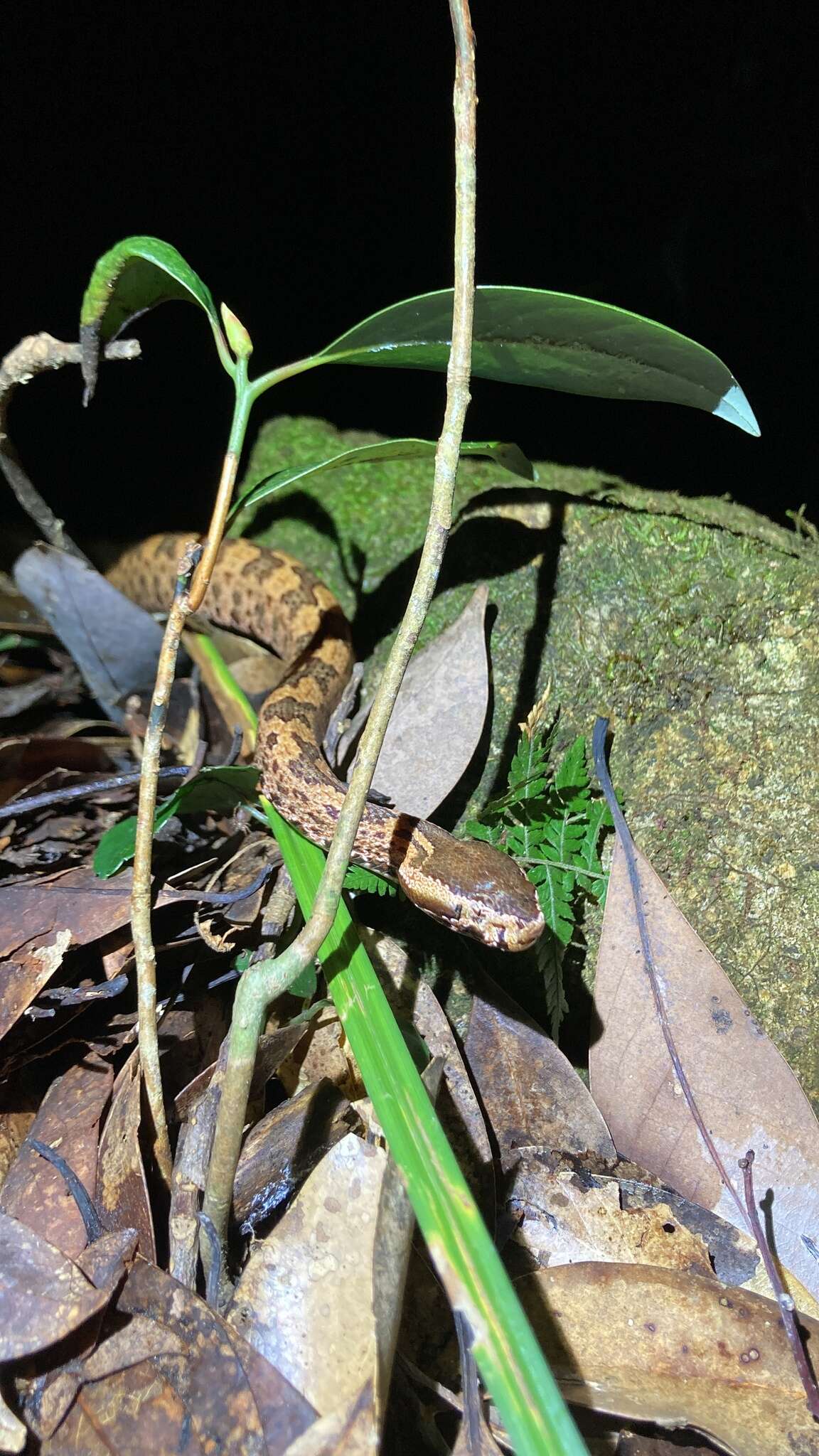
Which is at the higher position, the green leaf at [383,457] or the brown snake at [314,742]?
the green leaf at [383,457]

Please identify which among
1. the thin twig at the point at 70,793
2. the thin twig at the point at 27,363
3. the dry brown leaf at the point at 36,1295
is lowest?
the dry brown leaf at the point at 36,1295

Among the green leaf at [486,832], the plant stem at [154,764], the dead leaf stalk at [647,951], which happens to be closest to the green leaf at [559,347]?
the plant stem at [154,764]

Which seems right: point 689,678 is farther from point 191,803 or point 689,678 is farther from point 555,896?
point 191,803

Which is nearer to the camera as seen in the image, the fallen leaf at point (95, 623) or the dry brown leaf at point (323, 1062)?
the dry brown leaf at point (323, 1062)

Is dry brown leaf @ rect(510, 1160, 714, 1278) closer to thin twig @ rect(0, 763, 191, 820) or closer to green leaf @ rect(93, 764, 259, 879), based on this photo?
green leaf @ rect(93, 764, 259, 879)

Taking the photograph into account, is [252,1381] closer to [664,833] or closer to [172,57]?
[664,833]

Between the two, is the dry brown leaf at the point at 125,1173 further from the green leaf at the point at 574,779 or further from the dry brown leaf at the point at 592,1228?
the green leaf at the point at 574,779

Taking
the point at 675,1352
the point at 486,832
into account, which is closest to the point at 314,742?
the point at 486,832
